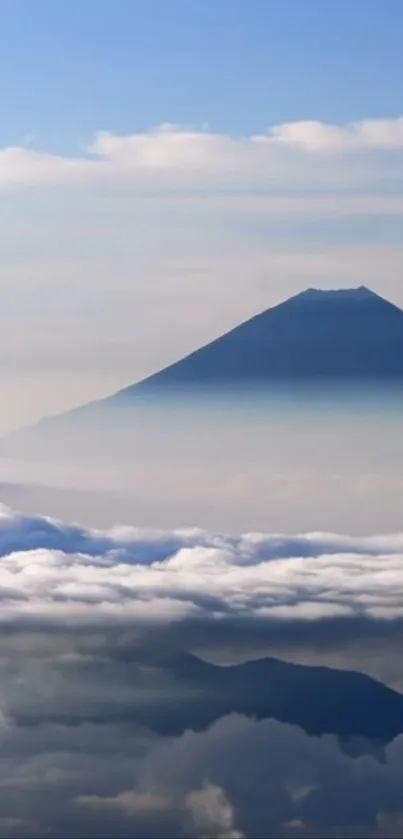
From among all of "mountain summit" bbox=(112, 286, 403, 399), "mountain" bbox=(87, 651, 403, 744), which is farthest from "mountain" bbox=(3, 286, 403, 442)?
"mountain" bbox=(87, 651, 403, 744)

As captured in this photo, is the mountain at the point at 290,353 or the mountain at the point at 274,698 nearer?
the mountain at the point at 274,698

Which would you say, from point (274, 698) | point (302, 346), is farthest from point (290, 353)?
point (274, 698)

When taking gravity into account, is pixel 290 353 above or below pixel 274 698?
above

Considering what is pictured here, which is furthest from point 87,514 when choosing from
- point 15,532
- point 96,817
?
point 96,817

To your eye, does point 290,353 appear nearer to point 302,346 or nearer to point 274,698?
point 302,346

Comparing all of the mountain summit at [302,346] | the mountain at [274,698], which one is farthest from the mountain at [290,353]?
the mountain at [274,698]

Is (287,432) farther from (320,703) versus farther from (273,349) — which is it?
(320,703)

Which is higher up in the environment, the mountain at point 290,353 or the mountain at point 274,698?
the mountain at point 290,353

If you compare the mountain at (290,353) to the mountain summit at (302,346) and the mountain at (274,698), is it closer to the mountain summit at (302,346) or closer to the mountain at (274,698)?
the mountain summit at (302,346)

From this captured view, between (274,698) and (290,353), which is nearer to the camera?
(274,698)
